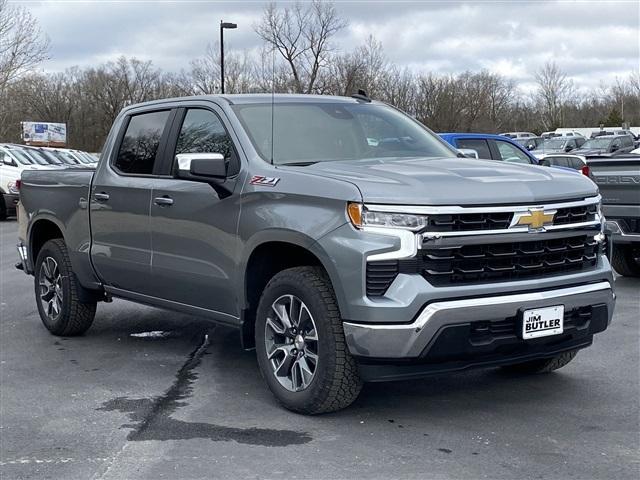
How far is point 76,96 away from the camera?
265 ft

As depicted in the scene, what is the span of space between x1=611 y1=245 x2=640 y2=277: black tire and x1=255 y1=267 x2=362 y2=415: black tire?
6.33m

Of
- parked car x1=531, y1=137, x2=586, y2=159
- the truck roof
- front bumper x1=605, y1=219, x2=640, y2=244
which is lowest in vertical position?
front bumper x1=605, y1=219, x2=640, y2=244

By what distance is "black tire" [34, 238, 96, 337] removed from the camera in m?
7.40

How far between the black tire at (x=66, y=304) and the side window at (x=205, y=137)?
5.94ft

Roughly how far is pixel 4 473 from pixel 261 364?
1610mm

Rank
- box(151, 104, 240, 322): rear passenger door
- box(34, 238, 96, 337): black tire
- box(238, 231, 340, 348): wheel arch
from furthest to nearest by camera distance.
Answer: box(34, 238, 96, 337): black tire, box(151, 104, 240, 322): rear passenger door, box(238, 231, 340, 348): wheel arch

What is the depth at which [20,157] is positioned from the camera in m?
22.1

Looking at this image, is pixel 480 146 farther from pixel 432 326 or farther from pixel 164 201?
pixel 432 326

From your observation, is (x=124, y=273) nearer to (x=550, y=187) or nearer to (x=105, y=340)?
(x=105, y=340)

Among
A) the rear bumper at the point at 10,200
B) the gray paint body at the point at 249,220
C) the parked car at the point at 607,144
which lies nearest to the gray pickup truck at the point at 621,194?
the gray paint body at the point at 249,220

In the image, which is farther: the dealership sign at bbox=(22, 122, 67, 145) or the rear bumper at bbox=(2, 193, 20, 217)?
the dealership sign at bbox=(22, 122, 67, 145)

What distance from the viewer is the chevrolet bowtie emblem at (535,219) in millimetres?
4781

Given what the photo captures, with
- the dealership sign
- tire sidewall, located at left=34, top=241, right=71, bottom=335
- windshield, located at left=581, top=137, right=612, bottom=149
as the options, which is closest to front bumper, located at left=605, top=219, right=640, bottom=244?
tire sidewall, located at left=34, top=241, right=71, bottom=335

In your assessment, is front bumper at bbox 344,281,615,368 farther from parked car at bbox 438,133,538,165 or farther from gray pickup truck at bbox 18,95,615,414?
parked car at bbox 438,133,538,165
